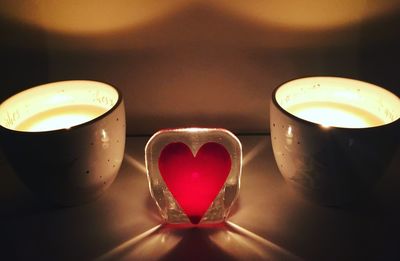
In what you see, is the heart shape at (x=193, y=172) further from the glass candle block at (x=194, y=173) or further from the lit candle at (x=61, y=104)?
the lit candle at (x=61, y=104)

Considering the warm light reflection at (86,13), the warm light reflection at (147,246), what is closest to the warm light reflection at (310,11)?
the warm light reflection at (86,13)

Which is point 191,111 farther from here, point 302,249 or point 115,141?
point 302,249

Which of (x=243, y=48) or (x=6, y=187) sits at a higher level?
(x=243, y=48)

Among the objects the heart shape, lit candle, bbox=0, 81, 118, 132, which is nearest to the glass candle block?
the heart shape

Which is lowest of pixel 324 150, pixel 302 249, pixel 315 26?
pixel 302 249

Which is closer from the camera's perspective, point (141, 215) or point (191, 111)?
point (141, 215)

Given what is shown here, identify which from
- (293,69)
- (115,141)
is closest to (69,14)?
(115,141)
